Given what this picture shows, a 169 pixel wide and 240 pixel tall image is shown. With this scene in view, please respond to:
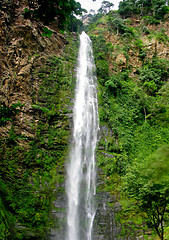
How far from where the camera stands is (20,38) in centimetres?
1245

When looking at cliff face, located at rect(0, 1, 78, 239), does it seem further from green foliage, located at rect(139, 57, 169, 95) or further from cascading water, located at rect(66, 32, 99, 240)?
green foliage, located at rect(139, 57, 169, 95)

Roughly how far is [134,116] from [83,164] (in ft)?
24.0

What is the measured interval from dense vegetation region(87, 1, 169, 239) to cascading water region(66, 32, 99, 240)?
792 mm

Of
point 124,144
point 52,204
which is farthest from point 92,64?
point 52,204

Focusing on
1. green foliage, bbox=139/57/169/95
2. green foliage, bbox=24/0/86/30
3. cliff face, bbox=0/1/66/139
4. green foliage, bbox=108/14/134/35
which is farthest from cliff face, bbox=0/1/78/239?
green foliage, bbox=108/14/134/35

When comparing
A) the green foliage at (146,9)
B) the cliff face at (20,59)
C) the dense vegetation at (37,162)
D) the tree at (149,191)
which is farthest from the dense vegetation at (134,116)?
the cliff face at (20,59)

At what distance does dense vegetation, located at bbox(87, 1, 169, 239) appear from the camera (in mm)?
5758

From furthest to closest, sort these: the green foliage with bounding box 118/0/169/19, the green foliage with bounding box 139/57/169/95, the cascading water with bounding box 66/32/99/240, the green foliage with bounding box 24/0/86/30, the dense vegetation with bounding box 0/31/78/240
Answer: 1. the green foliage with bounding box 118/0/169/19
2. the green foliage with bounding box 139/57/169/95
3. the cascading water with bounding box 66/32/99/240
4. the dense vegetation with bounding box 0/31/78/240
5. the green foliage with bounding box 24/0/86/30

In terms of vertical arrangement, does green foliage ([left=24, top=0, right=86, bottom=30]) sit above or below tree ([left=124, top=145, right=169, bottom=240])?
above

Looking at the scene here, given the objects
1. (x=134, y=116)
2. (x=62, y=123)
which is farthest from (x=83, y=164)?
(x=134, y=116)

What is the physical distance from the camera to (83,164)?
→ 34.5 feet

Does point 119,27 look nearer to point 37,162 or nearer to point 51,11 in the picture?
point 37,162

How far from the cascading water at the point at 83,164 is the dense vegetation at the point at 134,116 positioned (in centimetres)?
79

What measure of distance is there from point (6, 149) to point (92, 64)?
13172mm
